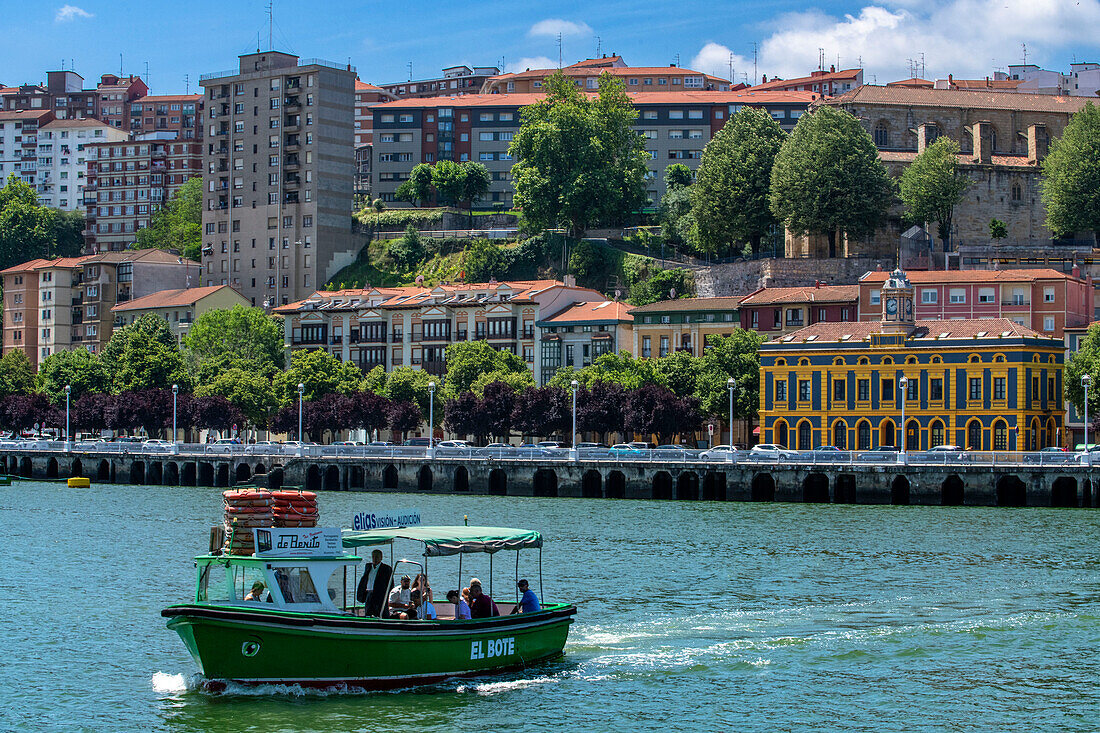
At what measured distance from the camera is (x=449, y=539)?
115 ft

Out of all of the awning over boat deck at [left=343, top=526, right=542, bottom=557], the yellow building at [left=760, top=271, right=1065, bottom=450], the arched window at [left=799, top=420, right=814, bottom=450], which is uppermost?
the yellow building at [left=760, top=271, right=1065, bottom=450]

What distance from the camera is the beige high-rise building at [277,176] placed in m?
159

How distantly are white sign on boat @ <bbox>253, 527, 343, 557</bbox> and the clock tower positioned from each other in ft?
227

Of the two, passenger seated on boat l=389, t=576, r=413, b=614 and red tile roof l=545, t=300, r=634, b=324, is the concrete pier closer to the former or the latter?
red tile roof l=545, t=300, r=634, b=324

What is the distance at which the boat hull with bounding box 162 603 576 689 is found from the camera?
31781 millimetres

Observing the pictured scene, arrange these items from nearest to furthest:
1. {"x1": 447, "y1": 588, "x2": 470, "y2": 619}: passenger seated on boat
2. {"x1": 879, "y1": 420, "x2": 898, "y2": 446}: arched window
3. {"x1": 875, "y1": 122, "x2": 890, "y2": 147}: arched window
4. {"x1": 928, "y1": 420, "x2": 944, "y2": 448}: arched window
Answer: {"x1": 447, "y1": 588, "x2": 470, "y2": 619}: passenger seated on boat, {"x1": 928, "y1": 420, "x2": 944, "y2": 448}: arched window, {"x1": 879, "y1": 420, "x2": 898, "y2": 446}: arched window, {"x1": 875, "y1": 122, "x2": 890, "y2": 147}: arched window

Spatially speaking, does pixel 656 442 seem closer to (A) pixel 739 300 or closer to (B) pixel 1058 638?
(A) pixel 739 300

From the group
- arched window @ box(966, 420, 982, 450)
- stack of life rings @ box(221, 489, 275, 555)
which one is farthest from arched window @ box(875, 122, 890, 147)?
stack of life rings @ box(221, 489, 275, 555)

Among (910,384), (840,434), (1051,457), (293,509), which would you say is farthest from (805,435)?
(293,509)

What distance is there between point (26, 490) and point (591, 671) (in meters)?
75.0

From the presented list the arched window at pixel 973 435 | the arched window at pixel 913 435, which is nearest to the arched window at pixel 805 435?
the arched window at pixel 913 435

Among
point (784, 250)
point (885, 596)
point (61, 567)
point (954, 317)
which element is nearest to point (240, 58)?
point (784, 250)

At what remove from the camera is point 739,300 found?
121312mm

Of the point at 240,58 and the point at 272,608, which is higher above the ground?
the point at 240,58
